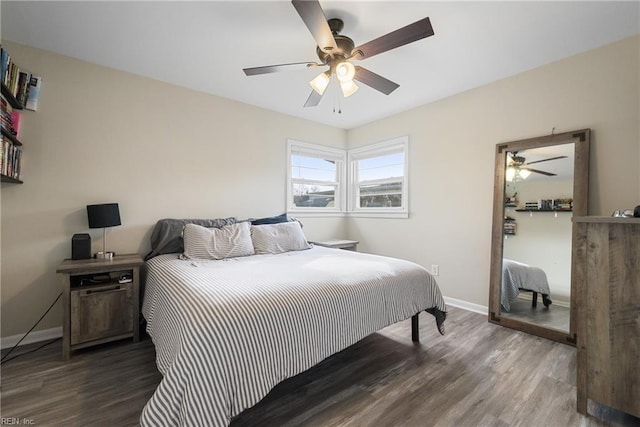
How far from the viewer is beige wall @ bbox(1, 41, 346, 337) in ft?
7.55

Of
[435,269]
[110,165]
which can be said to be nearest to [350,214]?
[435,269]

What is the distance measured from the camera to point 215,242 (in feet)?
8.51

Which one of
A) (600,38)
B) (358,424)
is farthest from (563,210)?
(358,424)

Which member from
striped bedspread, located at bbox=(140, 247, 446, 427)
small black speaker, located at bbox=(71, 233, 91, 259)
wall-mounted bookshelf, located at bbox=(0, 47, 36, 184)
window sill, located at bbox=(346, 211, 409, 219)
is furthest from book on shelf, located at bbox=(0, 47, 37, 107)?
window sill, located at bbox=(346, 211, 409, 219)

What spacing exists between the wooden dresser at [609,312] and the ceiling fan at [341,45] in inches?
57.5

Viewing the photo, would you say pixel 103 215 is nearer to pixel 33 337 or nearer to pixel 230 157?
pixel 33 337

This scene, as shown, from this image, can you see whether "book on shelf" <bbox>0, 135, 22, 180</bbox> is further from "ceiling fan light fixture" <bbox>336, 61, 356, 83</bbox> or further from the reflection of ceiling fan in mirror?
the reflection of ceiling fan in mirror

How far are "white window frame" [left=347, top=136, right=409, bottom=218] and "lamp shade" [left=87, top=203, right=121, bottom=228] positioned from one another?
10.2 ft

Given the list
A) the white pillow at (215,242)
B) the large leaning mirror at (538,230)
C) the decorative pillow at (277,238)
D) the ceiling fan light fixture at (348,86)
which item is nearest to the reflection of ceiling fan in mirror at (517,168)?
the large leaning mirror at (538,230)

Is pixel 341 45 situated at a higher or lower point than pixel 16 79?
higher

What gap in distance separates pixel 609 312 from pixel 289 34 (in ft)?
8.95

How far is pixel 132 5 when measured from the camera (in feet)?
6.02

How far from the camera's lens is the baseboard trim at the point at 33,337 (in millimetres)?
2234
